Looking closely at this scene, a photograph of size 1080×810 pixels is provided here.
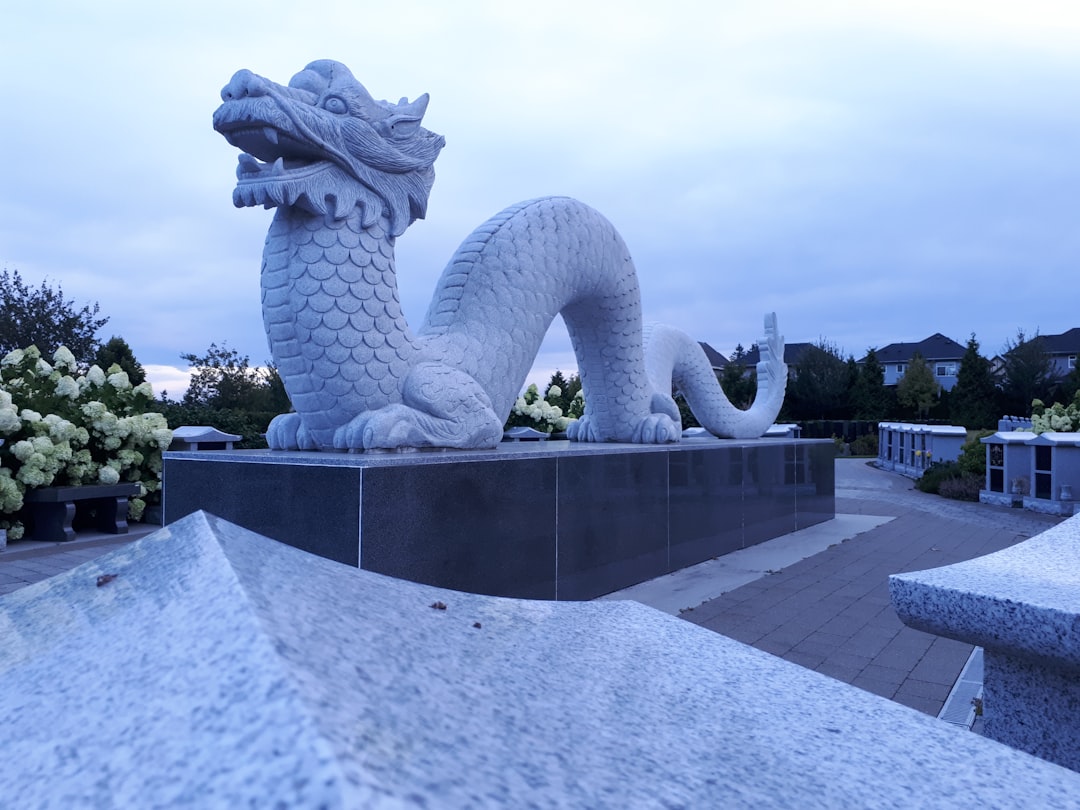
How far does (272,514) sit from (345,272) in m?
1.40

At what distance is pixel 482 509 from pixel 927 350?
51645mm

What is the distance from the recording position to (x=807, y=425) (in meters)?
31.9

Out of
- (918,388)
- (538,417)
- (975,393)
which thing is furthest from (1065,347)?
(538,417)

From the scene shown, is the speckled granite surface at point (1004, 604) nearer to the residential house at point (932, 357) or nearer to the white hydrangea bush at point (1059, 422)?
the white hydrangea bush at point (1059, 422)

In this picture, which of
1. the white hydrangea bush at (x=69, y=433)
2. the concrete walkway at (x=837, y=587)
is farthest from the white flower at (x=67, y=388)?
the concrete walkway at (x=837, y=587)

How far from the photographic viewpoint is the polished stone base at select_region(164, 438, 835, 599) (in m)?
3.76

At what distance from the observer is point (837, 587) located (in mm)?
5754

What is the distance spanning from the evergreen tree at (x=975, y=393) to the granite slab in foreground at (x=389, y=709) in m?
33.1

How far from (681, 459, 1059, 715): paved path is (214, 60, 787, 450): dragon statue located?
6.79 feet

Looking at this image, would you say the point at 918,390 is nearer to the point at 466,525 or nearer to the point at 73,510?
the point at 73,510

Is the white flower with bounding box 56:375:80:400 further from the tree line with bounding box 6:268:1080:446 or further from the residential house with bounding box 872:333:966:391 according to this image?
the residential house with bounding box 872:333:966:391

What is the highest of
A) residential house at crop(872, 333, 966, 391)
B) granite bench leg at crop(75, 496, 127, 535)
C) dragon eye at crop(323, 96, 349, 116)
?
residential house at crop(872, 333, 966, 391)

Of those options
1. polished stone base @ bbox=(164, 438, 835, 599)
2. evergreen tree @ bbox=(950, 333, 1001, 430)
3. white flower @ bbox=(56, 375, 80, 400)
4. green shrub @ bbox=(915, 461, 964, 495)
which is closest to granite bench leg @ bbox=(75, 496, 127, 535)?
white flower @ bbox=(56, 375, 80, 400)

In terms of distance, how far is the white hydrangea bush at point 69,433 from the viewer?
7.24m
